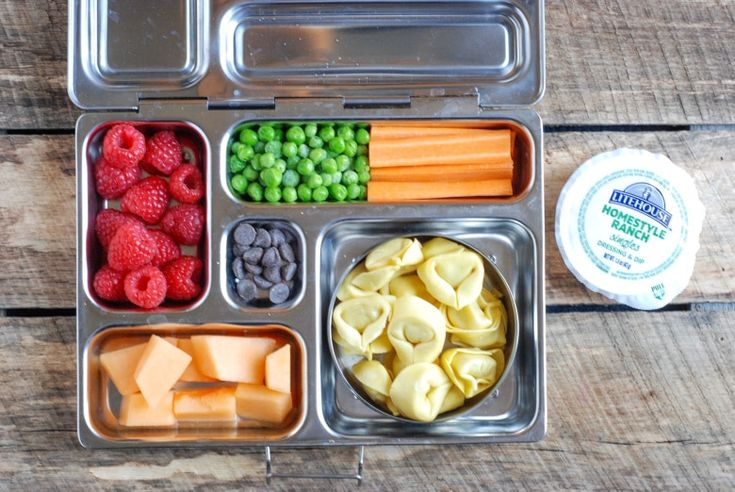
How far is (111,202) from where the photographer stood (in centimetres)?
144

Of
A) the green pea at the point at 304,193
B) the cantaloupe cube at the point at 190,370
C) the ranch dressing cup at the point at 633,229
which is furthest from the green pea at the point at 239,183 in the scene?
the ranch dressing cup at the point at 633,229

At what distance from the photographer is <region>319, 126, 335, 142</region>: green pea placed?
1.40 meters

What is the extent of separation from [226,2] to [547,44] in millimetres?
717

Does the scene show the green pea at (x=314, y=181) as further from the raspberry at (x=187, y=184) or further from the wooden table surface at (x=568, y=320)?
the wooden table surface at (x=568, y=320)

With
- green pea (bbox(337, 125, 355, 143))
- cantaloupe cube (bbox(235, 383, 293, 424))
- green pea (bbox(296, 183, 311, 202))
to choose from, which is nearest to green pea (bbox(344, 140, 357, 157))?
green pea (bbox(337, 125, 355, 143))

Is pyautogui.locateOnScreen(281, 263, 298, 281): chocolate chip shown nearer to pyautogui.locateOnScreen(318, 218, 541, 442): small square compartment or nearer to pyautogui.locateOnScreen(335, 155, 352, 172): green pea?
pyautogui.locateOnScreen(318, 218, 541, 442): small square compartment

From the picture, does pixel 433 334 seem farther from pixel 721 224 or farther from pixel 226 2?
pixel 226 2

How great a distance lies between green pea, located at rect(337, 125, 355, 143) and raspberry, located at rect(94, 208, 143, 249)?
1.52ft

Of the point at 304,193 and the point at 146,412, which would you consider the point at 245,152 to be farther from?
the point at 146,412

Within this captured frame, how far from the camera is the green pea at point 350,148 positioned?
1.41 metres

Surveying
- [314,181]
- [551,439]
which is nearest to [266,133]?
[314,181]

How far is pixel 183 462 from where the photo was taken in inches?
58.1

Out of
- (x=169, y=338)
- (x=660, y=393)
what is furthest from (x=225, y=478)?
(x=660, y=393)

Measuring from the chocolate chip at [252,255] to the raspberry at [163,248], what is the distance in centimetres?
16
